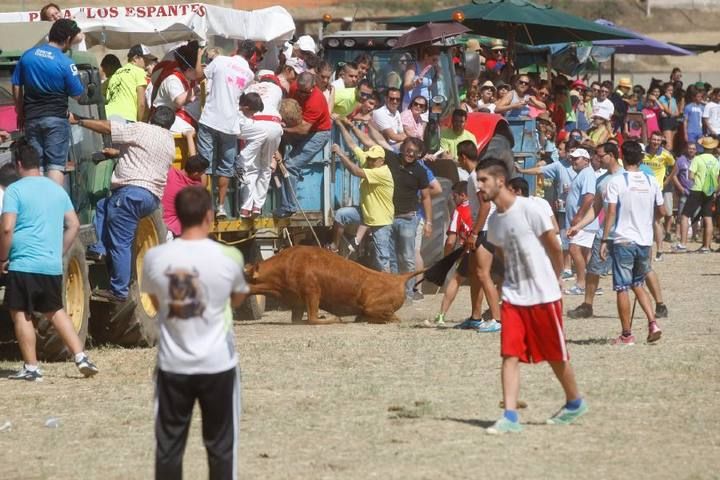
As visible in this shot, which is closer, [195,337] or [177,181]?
[195,337]

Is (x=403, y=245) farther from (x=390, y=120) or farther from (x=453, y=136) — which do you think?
(x=453, y=136)

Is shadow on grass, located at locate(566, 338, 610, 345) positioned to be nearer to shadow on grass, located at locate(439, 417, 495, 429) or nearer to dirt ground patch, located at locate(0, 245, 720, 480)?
dirt ground patch, located at locate(0, 245, 720, 480)

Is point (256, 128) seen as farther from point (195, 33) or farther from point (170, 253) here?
point (170, 253)

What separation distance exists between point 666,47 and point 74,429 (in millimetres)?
26058

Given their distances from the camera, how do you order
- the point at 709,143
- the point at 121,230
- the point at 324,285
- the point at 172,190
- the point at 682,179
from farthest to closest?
1. the point at 709,143
2. the point at 682,179
3. the point at 324,285
4. the point at 172,190
5. the point at 121,230

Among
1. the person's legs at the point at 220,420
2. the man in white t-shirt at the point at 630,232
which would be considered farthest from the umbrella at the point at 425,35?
the person's legs at the point at 220,420

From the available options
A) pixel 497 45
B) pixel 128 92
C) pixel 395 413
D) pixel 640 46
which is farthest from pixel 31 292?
pixel 640 46

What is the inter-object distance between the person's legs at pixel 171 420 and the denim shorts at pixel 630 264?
6.82 meters

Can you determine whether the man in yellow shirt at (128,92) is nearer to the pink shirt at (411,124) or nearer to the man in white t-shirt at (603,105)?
the pink shirt at (411,124)

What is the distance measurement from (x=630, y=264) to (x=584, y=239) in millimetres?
5337

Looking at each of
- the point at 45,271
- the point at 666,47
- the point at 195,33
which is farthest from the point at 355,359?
the point at 666,47

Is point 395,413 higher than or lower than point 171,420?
lower

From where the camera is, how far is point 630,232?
43.9ft

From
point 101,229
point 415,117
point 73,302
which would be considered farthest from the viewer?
point 415,117
